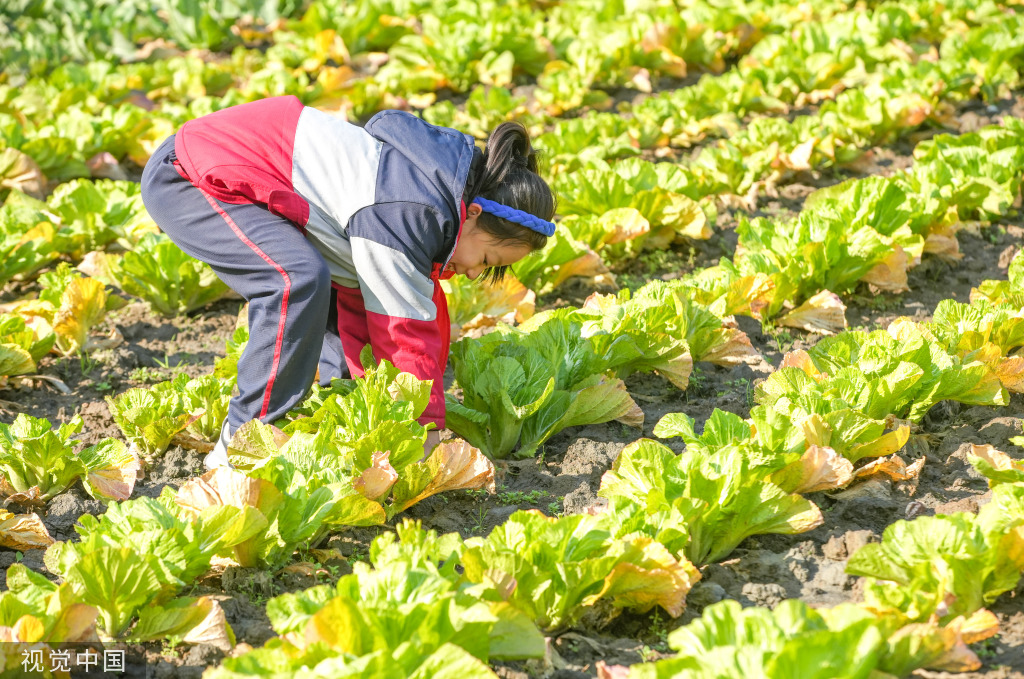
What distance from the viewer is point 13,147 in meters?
6.14

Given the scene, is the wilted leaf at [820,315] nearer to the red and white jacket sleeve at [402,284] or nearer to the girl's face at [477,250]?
the girl's face at [477,250]

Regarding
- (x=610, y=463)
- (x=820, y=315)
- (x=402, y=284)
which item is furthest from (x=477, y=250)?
(x=820, y=315)

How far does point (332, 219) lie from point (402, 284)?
0.38 metres

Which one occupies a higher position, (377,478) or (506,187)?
(506,187)

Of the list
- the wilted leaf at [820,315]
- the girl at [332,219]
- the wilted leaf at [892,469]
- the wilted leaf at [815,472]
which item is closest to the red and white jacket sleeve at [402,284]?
the girl at [332,219]

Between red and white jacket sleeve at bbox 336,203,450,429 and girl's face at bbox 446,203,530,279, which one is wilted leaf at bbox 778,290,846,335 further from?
red and white jacket sleeve at bbox 336,203,450,429

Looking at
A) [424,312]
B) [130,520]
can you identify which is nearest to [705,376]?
[424,312]

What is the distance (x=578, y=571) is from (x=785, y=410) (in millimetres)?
1044

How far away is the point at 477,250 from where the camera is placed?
326 centimetres

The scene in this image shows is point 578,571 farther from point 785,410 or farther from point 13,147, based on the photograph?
point 13,147

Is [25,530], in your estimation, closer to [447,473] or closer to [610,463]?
[447,473]

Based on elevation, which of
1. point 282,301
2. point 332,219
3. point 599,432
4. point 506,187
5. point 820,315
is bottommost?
point 599,432

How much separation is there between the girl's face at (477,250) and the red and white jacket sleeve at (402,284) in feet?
0.33

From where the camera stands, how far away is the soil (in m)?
2.54
